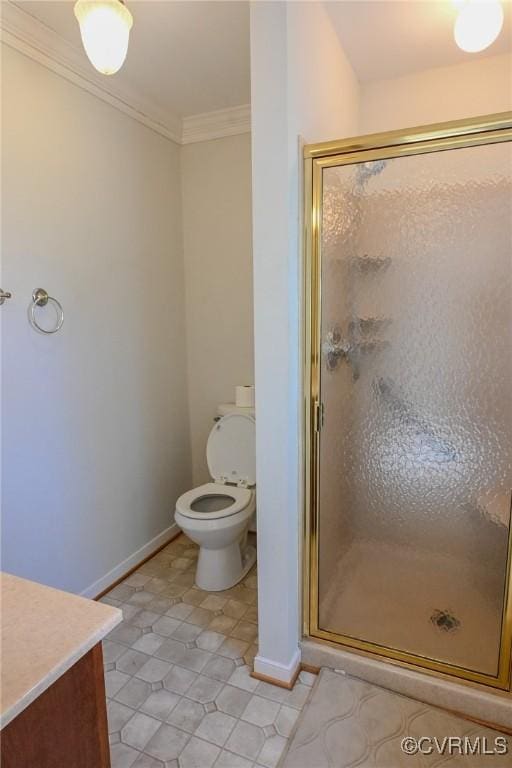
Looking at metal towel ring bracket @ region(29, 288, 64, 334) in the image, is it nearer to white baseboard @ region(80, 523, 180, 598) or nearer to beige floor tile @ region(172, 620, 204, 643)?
white baseboard @ region(80, 523, 180, 598)

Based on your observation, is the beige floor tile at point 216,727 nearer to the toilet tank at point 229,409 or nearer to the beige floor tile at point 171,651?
the beige floor tile at point 171,651

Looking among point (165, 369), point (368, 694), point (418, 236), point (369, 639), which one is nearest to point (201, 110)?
point (165, 369)

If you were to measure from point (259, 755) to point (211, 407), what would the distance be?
182 cm

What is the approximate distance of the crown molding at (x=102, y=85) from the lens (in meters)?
1.71

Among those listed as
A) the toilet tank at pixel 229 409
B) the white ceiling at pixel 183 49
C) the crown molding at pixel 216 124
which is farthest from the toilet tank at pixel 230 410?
the white ceiling at pixel 183 49

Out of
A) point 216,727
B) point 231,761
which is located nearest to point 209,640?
point 216,727

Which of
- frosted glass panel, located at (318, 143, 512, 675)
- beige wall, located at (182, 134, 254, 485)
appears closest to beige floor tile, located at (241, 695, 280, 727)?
frosted glass panel, located at (318, 143, 512, 675)

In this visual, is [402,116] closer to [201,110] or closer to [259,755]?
[201,110]

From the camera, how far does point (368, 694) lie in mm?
1646

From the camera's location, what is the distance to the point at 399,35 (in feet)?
6.35

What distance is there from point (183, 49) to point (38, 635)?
2.25 meters

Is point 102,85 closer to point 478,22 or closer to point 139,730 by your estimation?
point 478,22

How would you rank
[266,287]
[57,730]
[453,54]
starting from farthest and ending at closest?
[453,54] → [266,287] → [57,730]

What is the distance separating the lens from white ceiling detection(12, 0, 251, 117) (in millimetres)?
1709
